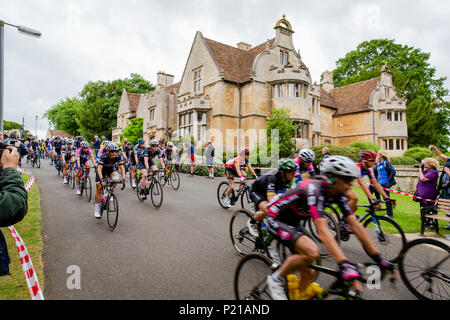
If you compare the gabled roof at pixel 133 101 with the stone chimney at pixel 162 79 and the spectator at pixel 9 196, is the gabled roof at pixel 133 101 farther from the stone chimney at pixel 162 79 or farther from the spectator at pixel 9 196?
the spectator at pixel 9 196

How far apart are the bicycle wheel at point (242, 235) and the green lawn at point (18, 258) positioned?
10.5 feet

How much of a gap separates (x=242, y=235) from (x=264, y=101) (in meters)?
23.5

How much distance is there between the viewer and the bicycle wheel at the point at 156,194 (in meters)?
9.01

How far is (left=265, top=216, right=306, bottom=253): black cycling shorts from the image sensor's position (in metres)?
2.98

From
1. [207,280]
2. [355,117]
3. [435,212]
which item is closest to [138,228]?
[207,280]

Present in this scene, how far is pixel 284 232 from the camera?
3.09 metres

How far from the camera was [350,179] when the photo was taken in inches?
115

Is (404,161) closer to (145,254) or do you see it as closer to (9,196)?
(145,254)

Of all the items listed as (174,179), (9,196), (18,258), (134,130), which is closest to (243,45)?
(134,130)

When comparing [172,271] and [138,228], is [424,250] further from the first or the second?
[138,228]

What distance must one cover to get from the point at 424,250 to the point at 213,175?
14.8 meters

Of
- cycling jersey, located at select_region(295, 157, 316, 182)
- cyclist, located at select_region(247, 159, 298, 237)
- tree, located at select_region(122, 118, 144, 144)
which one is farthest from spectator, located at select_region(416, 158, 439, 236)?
tree, located at select_region(122, 118, 144, 144)

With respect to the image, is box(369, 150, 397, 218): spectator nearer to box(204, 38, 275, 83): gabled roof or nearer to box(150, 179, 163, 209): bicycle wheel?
box(150, 179, 163, 209): bicycle wheel

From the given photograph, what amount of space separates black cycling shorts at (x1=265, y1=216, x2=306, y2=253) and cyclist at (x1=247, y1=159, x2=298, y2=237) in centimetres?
102
